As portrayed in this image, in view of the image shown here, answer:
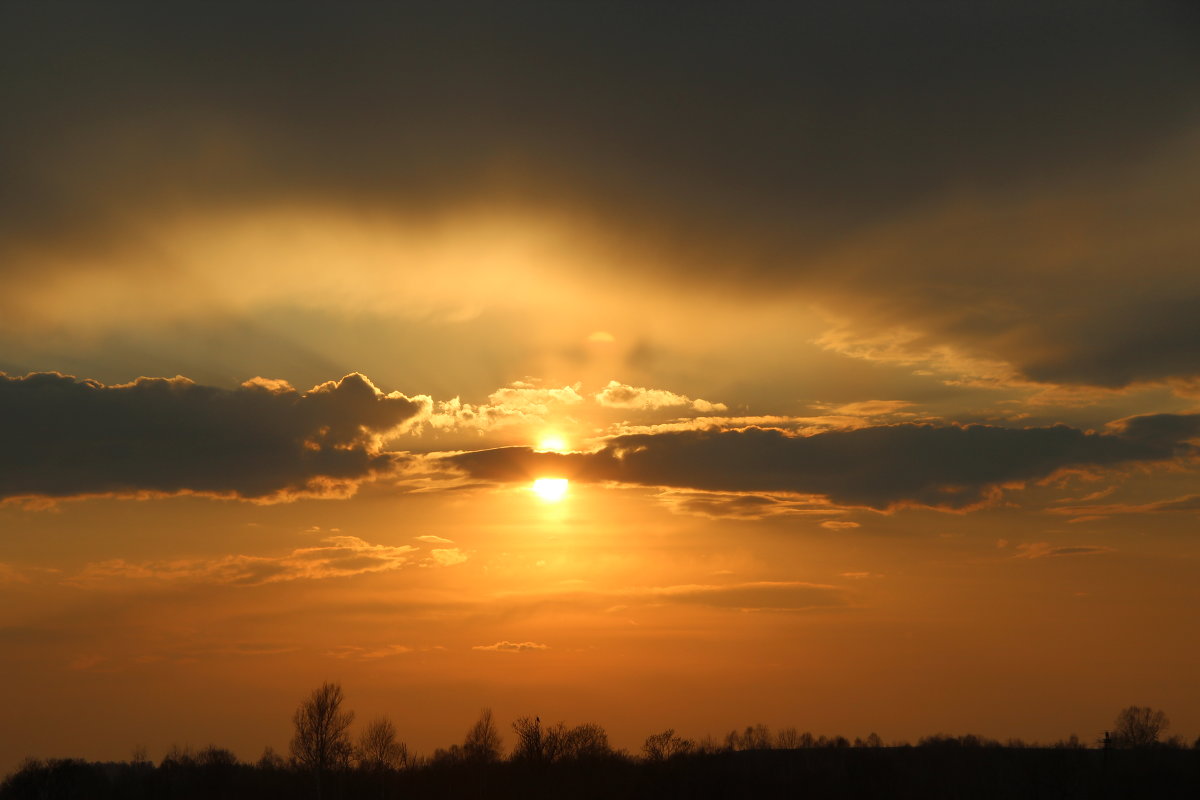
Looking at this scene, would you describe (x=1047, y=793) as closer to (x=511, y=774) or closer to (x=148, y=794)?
(x=511, y=774)

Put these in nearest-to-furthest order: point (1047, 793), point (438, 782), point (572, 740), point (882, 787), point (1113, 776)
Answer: point (1047, 793) < point (1113, 776) < point (882, 787) < point (438, 782) < point (572, 740)

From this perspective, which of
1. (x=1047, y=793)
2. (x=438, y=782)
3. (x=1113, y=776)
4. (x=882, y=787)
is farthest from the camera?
(x=438, y=782)

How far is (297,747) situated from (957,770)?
110m

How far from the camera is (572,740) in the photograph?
175500 mm

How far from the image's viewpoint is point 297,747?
480 ft

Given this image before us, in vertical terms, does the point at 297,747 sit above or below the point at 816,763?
above

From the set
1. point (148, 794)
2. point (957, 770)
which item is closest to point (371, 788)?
point (148, 794)

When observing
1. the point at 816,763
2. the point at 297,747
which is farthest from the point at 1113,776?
the point at 297,747

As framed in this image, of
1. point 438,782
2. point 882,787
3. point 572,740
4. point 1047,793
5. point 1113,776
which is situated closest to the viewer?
point 1047,793

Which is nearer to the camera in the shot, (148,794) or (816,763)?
(148,794)

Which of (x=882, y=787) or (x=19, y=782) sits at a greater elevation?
(x=19, y=782)

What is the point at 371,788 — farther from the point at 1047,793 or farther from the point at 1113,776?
the point at 1113,776

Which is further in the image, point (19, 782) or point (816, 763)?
point (816, 763)

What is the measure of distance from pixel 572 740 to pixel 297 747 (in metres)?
49.6
